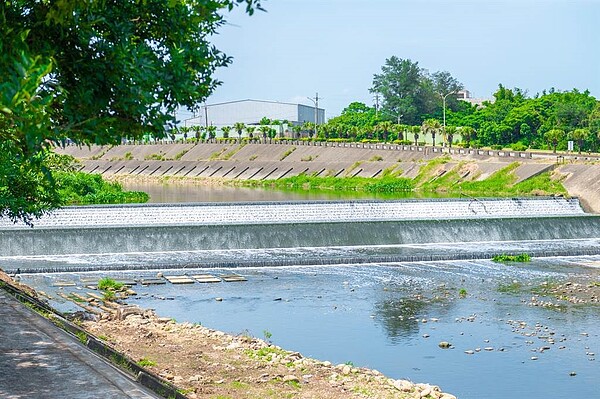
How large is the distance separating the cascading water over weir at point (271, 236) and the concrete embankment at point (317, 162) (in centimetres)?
1397

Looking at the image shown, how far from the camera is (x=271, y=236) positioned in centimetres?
3809

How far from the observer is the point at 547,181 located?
6406 cm

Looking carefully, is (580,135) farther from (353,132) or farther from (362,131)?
(362,131)

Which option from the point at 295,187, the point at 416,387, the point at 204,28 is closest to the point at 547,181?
the point at 295,187

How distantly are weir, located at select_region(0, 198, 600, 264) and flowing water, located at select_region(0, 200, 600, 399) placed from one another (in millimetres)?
61

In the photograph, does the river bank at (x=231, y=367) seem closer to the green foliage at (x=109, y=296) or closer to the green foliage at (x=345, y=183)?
the green foliage at (x=109, y=296)

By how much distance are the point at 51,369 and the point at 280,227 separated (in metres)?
24.7

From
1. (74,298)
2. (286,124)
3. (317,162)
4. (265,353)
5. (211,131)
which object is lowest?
(265,353)

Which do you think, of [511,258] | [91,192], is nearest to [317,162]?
[91,192]

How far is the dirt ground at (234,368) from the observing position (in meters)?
16.8

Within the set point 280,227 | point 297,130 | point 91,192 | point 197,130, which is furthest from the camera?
point 197,130

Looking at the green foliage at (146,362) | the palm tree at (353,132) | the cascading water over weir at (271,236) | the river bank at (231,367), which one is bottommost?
the river bank at (231,367)

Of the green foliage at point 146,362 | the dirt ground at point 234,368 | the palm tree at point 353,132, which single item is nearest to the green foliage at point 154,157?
the palm tree at point 353,132

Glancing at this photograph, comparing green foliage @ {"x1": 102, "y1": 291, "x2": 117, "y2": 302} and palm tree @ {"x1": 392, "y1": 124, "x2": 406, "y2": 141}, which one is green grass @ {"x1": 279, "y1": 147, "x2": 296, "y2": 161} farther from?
green foliage @ {"x1": 102, "y1": 291, "x2": 117, "y2": 302}
